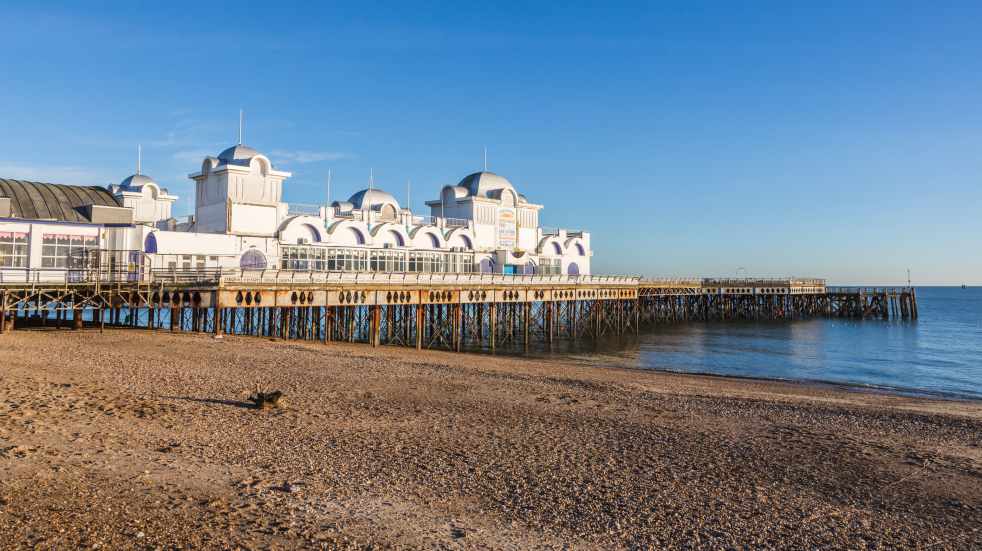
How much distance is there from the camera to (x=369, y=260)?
4234 centimetres

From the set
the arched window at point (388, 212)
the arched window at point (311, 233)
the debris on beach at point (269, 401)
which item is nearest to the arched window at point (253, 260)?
the arched window at point (311, 233)

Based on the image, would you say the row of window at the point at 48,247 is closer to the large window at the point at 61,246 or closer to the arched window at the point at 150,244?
the large window at the point at 61,246

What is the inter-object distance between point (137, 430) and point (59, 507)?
356 centimetres

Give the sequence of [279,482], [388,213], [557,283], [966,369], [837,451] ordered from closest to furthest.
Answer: [279,482], [837,451], [966,369], [557,283], [388,213]

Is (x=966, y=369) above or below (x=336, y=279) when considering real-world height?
below

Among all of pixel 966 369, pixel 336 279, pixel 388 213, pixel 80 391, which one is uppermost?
pixel 388 213

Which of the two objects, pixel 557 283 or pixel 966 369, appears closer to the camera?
pixel 966 369

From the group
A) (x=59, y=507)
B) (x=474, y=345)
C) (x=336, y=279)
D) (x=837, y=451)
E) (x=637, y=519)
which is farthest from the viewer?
(x=474, y=345)

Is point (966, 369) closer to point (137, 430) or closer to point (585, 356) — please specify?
point (585, 356)

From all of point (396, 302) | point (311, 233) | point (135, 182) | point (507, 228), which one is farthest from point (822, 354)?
point (135, 182)

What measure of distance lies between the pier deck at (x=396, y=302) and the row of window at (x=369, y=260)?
286cm

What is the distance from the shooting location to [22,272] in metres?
25.1

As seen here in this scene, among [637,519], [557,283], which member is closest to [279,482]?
[637,519]

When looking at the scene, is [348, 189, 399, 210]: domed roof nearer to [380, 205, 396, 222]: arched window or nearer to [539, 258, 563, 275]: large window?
[380, 205, 396, 222]: arched window
